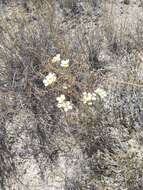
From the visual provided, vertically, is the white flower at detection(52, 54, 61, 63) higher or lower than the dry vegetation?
higher

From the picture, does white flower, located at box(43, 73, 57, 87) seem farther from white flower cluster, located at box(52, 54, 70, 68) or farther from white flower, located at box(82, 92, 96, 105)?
white flower, located at box(82, 92, 96, 105)

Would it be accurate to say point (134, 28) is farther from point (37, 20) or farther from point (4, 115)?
point (4, 115)

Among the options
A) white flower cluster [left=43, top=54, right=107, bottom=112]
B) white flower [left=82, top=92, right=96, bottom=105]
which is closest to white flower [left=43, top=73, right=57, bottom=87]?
white flower cluster [left=43, top=54, right=107, bottom=112]

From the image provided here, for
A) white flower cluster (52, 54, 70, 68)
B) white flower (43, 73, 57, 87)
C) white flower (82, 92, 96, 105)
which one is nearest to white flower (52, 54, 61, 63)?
white flower cluster (52, 54, 70, 68)

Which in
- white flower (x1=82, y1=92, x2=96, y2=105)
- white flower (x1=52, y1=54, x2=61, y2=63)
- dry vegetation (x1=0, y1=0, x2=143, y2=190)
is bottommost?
dry vegetation (x1=0, y1=0, x2=143, y2=190)

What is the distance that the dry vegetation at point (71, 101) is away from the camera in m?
2.30

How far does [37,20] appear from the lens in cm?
294

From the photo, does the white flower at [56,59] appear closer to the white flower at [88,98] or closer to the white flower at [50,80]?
the white flower at [50,80]

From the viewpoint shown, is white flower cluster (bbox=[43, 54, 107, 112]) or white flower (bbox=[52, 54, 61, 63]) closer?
white flower cluster (bbox=[43, 54, 107, 112])

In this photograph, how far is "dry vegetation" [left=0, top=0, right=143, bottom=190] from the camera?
2297 mm

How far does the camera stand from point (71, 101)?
2521 millimetres

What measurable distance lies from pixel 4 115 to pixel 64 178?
581 mm

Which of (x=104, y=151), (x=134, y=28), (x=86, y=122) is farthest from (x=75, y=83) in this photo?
(x=134, y=28)

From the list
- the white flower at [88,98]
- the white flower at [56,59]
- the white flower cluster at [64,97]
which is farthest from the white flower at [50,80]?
the white flower at [88,98]
